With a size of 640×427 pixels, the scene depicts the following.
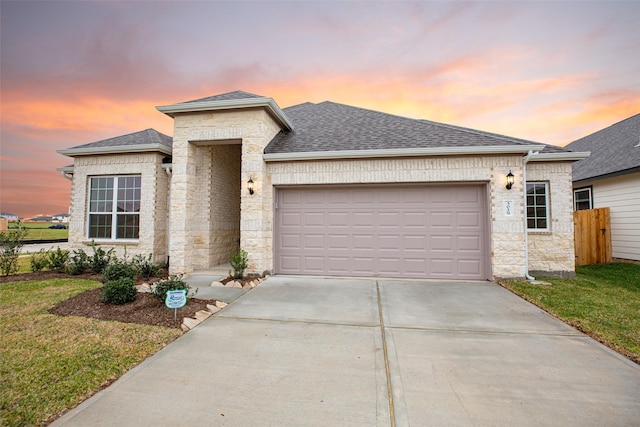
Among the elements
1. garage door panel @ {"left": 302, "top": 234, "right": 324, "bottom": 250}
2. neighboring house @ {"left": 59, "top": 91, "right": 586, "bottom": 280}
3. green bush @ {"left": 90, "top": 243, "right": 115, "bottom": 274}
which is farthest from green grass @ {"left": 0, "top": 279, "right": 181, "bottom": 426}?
garage door panel @ {"left": 302, "top": 234, "right": 324, "bottom": 250}

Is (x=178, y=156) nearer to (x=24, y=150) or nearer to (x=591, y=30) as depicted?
(x=24, y=150)

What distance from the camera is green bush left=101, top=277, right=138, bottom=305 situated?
4969 mm

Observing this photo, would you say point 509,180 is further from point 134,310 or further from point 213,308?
point 134,310

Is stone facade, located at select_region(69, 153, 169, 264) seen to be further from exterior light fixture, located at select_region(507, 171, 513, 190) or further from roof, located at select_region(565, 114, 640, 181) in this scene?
roof, located at select_region(565, 114, 640, 181)

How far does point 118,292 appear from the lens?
4984 millimetres

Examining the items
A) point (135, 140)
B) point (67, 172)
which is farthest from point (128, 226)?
point (67, 172)

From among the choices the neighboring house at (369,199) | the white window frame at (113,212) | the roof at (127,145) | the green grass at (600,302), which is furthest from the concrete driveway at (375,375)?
the roof at (127,145)

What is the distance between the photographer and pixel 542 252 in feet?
25.7

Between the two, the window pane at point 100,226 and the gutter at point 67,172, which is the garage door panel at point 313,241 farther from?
the gutter at point 67,172

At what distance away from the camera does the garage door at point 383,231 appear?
7.32 meters

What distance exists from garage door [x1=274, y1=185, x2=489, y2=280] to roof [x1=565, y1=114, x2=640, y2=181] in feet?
21.8

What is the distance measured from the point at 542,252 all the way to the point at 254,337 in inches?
333

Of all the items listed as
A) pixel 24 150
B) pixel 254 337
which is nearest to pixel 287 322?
pixel 254 337

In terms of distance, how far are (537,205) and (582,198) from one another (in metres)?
5.89
